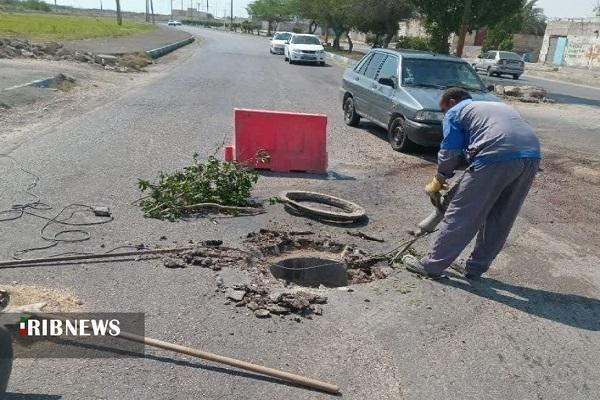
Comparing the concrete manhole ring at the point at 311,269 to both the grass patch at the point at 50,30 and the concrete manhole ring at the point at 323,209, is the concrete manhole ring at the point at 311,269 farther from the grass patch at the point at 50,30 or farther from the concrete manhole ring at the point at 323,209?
the grass patch at the point at 50,30

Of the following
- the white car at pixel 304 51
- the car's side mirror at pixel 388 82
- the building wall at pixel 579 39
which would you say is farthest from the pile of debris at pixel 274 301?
the building wall at pixel 579 39

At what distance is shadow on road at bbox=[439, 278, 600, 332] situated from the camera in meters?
A: 4.24

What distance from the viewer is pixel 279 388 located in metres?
3.12

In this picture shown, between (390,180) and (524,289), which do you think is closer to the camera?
(524,289)

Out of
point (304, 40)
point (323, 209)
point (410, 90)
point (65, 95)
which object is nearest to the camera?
point (323, 209)

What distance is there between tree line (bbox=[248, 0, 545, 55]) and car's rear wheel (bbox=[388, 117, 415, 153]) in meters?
15.3

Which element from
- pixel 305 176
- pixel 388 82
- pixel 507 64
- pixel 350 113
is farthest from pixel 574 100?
pixel 305 176

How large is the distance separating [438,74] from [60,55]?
18.2 metres

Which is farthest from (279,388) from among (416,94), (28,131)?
(28,131)

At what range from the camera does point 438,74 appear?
396 inches

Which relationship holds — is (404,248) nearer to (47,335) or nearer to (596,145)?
(47,335)

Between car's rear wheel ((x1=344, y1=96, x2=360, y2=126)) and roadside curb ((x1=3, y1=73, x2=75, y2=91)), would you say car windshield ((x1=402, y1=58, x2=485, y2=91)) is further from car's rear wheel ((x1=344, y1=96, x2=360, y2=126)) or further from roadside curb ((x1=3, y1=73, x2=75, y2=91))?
roadside curb ((x1=3, y1=73, x2=75, y2=91))

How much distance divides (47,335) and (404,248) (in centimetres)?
318

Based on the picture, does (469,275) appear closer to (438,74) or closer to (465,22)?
(438,74)
